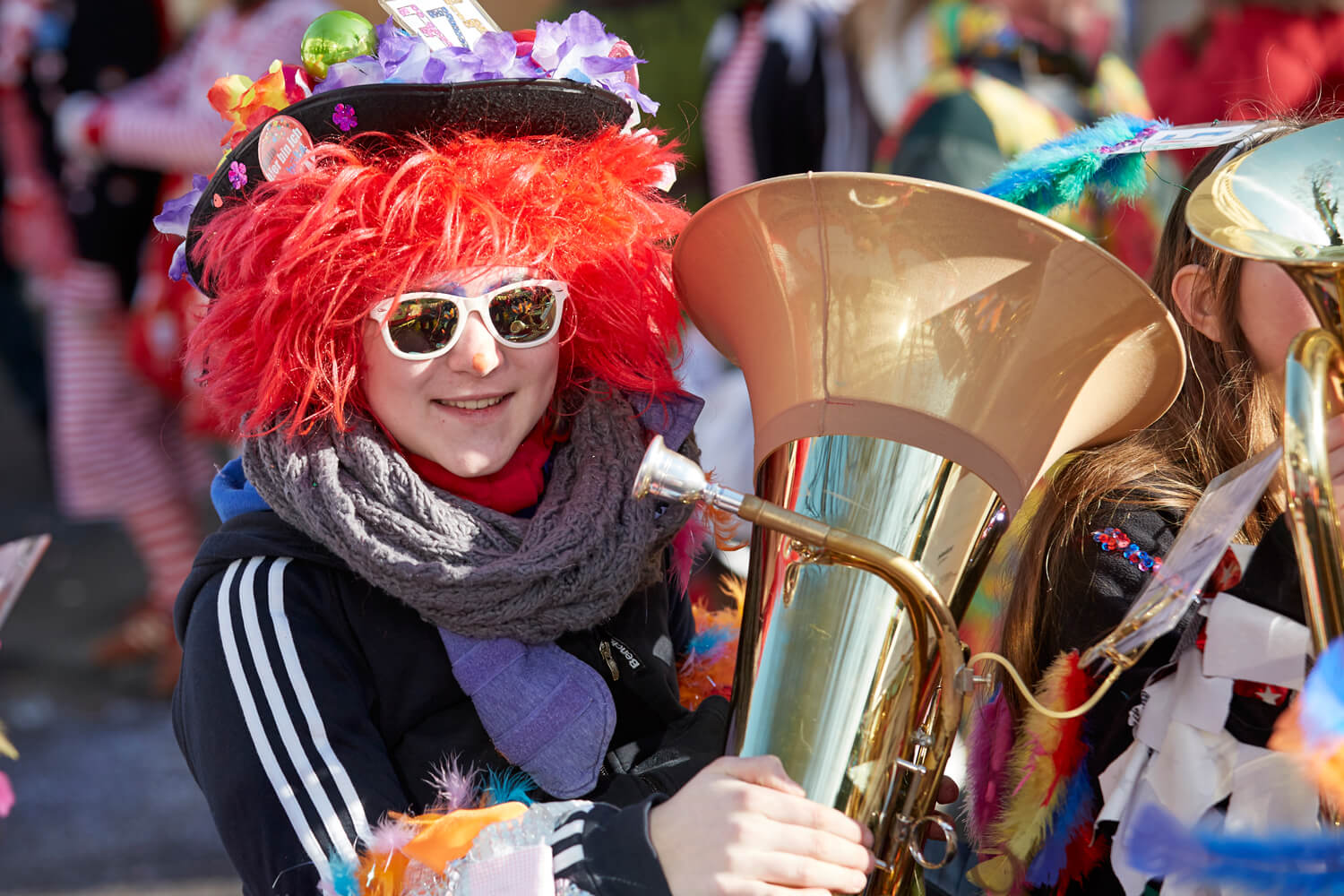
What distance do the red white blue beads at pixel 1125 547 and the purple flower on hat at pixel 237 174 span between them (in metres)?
1.01

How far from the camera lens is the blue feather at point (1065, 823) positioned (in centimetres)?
138

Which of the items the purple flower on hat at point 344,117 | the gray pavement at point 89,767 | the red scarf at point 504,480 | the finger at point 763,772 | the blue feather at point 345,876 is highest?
the purple flower on hat at point 344,117

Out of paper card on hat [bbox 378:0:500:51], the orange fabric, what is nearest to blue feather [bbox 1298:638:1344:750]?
the orange fabric

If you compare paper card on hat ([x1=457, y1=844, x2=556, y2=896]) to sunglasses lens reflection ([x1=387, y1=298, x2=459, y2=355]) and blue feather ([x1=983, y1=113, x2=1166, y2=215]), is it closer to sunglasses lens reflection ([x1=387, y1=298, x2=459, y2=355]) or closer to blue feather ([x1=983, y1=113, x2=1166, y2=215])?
sunglasses lens reflection ([x1=387, y1=298, x2=459, y2=355])

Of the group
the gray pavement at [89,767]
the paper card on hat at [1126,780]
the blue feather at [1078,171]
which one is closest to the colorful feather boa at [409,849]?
the paper card on hat at [1126,780]

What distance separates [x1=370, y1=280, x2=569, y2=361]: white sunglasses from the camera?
144 centimetres

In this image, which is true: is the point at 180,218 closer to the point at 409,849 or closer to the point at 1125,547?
the point at 409,849

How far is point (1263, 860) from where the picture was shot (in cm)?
91

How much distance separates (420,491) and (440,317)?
0.19 meters

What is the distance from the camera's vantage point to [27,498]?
5844mm

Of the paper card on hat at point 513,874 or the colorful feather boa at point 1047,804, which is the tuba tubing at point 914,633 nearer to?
the colorful feather boa at point 1047,804

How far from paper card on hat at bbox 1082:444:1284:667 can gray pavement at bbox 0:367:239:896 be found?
233 cm

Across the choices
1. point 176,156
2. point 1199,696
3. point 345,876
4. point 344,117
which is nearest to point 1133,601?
point 1199,696

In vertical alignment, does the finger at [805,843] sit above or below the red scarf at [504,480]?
below
